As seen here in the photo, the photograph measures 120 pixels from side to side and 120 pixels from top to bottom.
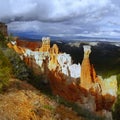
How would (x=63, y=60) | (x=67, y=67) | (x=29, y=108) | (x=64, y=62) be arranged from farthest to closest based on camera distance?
(x=63, y=60) → (x=64, y=62) → (x=67, y=67) → (x=29, y=108)

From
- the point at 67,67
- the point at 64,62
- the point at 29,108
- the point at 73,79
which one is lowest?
the point at 73,79

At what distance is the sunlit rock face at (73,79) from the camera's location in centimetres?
6788

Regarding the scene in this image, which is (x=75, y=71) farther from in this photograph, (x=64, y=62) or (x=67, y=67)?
(x=64, y=62)

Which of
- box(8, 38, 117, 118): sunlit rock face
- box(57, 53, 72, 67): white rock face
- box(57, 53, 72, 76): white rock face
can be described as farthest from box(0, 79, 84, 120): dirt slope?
box(57, 53, 72, 67): white rock face

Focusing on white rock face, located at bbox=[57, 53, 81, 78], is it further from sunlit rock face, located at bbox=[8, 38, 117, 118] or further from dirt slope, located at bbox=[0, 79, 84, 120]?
dirt slope, located at bbox=[0, 79, 84, 120]

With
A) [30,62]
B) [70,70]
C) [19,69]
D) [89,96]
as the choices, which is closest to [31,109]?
[19,69]

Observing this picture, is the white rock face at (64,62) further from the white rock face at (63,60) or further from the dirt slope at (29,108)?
the dirt slope at (29,108)

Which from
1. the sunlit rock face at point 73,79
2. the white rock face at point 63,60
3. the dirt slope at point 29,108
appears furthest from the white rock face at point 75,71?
the dirt slope at point 29,108

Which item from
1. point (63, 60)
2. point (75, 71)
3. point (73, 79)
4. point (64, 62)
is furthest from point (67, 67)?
point (73, 79)

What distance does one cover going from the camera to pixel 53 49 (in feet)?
261

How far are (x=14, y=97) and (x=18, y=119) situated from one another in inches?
97.1

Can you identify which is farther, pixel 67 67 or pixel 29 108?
pixel 67 67

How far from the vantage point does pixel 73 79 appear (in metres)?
77.9

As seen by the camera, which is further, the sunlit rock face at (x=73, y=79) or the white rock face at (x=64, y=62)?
the white rock face at (x=64, y=62)
